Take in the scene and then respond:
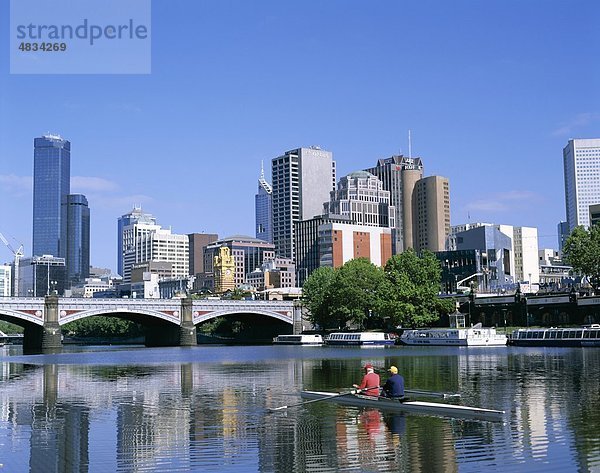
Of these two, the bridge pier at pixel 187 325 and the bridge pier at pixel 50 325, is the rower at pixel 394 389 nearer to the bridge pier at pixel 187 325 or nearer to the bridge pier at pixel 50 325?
the bridge pier at pixel 50 325

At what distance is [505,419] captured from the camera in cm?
3381

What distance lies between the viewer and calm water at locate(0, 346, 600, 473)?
25.9 metres

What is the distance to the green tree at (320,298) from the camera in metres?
156

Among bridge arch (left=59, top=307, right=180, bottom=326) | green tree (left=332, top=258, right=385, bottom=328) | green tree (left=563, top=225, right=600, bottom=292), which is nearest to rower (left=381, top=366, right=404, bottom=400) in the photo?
green tree (left=563, top=225, right=600, bottom=292)

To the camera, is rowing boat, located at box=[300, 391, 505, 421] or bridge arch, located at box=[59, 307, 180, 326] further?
bridge arch, located at box=[59, 307, 180, 326]

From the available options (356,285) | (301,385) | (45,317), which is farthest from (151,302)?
(301,385)

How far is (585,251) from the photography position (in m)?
130

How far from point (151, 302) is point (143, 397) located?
10279cm

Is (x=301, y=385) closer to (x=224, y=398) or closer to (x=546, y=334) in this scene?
(x=224, y=398)

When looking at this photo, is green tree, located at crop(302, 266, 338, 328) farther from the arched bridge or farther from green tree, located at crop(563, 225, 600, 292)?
green tree, located at crop(563, 225, 600, 292)

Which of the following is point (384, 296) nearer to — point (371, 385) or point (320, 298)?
point (320, 298)

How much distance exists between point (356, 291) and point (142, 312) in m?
37.6

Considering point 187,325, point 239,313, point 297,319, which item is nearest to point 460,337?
point 239,313

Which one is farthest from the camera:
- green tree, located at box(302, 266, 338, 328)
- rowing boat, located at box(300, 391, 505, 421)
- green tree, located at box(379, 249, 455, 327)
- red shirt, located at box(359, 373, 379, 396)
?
green tree, located at box(302, 266, 338, 328)
